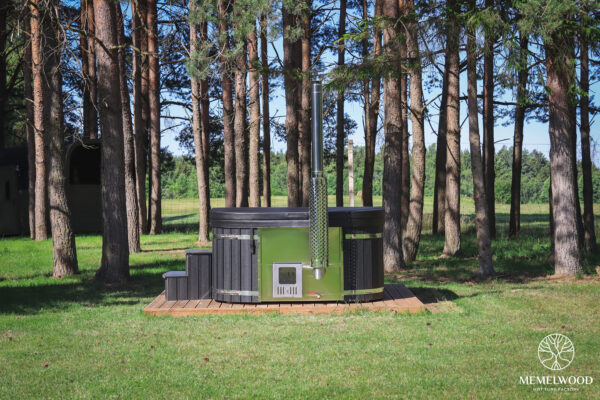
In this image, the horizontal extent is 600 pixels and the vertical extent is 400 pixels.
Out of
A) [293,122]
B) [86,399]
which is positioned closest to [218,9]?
[293,122]

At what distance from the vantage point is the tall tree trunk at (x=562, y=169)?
10.5 metres

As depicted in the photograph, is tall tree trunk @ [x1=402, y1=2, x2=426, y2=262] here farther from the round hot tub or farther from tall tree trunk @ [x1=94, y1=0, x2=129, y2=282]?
the round hot tub

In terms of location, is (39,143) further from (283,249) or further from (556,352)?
(556,352)

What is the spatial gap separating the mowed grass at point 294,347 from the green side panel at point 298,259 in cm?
38

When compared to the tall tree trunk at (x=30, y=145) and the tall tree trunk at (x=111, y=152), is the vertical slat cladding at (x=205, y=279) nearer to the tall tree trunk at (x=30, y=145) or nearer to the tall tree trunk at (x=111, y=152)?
the tall tree trunk at (x=111, y=152)

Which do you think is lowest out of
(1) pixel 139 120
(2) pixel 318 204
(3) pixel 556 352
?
(3) pixel 556 352

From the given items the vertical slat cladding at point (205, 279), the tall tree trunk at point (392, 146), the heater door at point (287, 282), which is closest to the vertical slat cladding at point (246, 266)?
the heater door at point (287, 282)

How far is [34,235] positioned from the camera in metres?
20.2

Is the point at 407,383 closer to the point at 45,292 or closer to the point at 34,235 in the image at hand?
the point at 45,292

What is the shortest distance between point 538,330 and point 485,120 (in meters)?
12.8

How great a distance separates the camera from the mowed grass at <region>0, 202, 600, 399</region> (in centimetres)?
469

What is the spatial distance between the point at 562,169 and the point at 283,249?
5.64 meters

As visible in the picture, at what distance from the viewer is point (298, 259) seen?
23.9 feet

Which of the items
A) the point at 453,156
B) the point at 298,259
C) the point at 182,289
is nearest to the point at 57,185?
the point at 182,289
